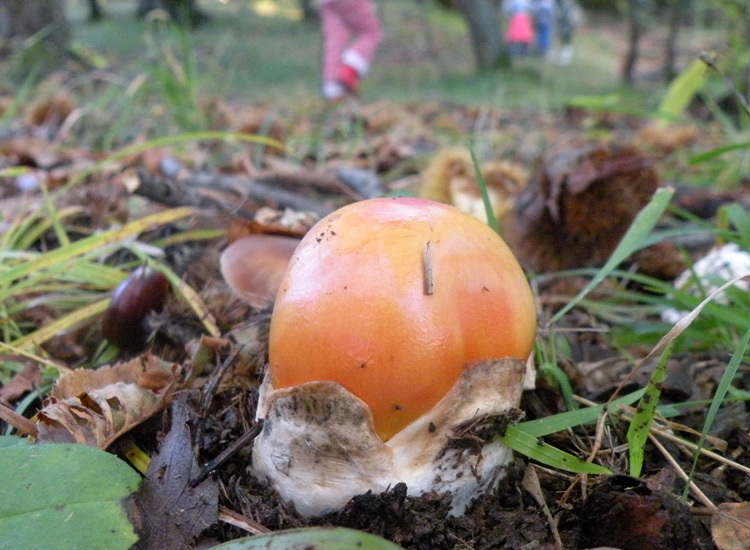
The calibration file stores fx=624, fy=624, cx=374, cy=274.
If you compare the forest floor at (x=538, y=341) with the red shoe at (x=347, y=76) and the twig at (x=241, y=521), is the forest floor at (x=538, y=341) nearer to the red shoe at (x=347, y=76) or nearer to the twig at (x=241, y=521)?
the twig at (x=241, y=521)

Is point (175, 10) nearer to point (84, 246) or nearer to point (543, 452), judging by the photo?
point (84, 246)

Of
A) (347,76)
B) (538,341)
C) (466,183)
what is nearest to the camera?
(538,341)

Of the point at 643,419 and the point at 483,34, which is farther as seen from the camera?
the point at 483,34

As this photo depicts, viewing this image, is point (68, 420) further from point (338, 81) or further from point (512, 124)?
point (338, 81)

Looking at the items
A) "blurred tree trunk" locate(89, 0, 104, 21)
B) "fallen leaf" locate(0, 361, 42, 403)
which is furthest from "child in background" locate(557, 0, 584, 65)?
"blurred tree trunk" locate(89, 0, 104, 21)

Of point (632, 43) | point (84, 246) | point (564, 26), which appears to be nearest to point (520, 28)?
point (564, 26)

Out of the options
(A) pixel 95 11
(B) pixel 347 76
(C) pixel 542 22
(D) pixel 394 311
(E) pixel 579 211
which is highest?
(D) pixel 394 311

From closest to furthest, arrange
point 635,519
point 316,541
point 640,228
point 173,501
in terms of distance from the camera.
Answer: point 316,541
point 635,519
point 173,501
point 640,228
